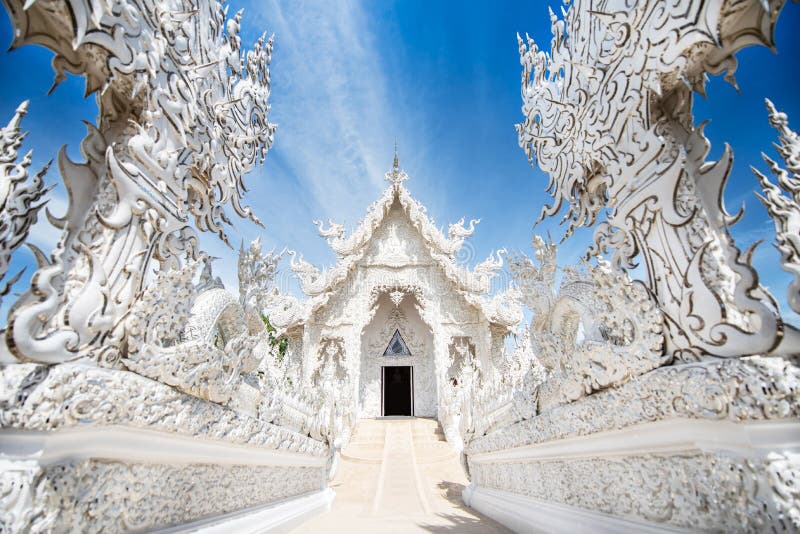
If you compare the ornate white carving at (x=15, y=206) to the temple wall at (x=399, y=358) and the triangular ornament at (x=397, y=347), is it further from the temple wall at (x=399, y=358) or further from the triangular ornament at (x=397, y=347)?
the triangular ornament at (x=397, y=347)

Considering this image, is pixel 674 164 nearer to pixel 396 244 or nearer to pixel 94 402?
pixel 94 402

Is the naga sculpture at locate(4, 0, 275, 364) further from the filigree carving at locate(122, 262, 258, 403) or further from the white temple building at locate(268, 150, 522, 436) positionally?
the white temple building at locate(268, 150, 522, 436)

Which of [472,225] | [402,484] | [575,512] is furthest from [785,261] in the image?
[472,225]

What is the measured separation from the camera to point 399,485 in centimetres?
568

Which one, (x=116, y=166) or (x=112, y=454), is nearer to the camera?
(x=112, y=454)

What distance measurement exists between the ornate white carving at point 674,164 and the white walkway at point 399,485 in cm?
257

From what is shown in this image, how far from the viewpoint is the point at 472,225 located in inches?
437

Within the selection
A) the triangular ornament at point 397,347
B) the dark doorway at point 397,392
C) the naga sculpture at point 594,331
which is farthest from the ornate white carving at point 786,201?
the dark doorway at point 397,392

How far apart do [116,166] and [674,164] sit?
2363 mm

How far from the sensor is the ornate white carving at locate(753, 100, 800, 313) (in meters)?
1.24

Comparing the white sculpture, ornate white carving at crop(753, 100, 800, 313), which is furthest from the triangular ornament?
ornate white carving at crop(753, 100, 800, 313)

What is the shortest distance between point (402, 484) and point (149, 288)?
5482mm

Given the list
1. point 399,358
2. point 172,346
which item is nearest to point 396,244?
point 399,358

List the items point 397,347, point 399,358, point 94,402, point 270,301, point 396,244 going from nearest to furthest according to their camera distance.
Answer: point 94,402 → point 270,301 → point 396,244 → point 399,358 → point 397,347
